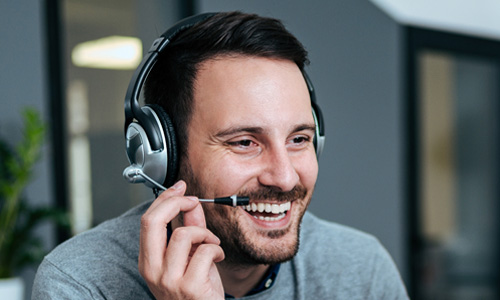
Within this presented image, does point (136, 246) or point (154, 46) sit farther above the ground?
point (154, 46)

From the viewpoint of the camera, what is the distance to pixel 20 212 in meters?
2.42

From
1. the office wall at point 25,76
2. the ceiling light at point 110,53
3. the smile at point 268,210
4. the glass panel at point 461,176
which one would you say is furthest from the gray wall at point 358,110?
the smile at point 268,210

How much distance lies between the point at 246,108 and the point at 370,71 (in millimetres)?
3007

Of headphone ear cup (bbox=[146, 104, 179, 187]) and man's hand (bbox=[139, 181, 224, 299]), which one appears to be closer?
man's hand (bbox=[139, 181, 224, 299])

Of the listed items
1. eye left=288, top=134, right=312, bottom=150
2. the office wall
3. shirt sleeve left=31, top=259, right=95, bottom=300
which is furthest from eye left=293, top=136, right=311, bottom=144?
the office wall

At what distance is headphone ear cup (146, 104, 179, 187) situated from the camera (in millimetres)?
1081

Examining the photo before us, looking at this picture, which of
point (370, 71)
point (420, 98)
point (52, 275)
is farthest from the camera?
point (420, 98)

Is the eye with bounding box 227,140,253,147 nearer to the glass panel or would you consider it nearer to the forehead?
the forehead

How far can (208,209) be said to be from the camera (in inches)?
43.4

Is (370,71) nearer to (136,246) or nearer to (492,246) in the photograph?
(492,246)

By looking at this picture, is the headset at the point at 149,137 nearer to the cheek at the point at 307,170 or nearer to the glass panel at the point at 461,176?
the cheek at the point at 307,170

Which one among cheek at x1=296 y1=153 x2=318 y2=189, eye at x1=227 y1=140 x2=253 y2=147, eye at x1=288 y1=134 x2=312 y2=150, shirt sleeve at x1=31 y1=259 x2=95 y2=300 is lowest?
shirt sleeve at x1=31 y1=259 x2=95 y2=300

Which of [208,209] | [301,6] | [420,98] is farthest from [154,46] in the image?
[420,98]

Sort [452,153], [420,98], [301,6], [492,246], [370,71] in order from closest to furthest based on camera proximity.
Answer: [301,6] → [370,71] → [420,98] → [492,246] → [452,153]
